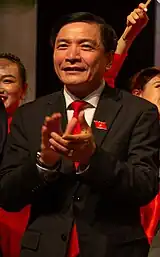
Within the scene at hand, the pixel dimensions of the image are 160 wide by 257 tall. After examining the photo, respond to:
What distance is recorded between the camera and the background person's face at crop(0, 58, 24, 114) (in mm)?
2158

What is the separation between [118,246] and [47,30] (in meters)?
1.93

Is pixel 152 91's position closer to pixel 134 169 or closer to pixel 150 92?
pixel 150 92

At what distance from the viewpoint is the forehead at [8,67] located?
2.16m

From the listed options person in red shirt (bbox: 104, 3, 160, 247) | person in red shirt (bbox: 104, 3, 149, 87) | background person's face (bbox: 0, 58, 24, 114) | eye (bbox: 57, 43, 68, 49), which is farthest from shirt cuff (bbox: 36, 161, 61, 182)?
background person's face (bbox: 0, 58, 24, 114)

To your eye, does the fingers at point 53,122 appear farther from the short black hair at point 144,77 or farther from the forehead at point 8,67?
the short black hair at point 144,77

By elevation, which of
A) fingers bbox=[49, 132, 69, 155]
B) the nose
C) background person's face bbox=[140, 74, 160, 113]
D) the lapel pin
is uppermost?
the nose

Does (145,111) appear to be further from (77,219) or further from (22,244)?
(22,244)

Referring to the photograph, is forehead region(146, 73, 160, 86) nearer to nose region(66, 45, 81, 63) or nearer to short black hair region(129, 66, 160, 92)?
short black hair region(129, 66, 160, 92)

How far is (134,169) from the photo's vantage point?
1.38 m

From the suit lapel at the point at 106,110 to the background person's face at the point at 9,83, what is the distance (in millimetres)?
685

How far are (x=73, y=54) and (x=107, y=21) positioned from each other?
1.61 m

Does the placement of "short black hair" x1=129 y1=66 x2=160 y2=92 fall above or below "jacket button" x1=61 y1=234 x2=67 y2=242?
above

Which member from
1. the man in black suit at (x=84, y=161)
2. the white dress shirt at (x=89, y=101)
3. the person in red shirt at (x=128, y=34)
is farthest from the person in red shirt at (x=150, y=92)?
the white dress shirt at (x=89, y=101)

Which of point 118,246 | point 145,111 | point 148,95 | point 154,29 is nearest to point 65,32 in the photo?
point 145,111
